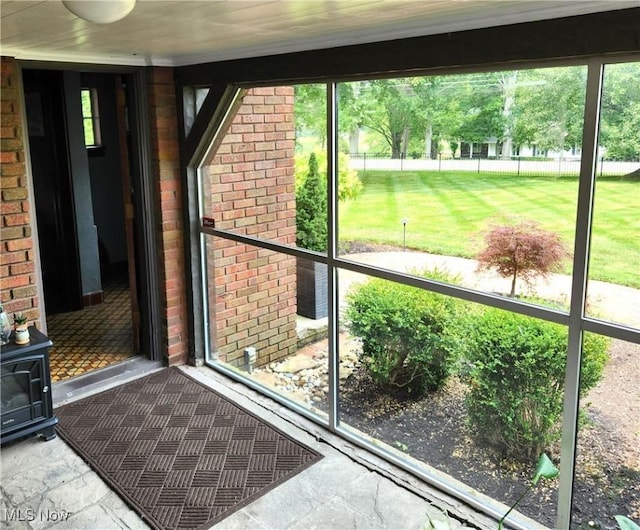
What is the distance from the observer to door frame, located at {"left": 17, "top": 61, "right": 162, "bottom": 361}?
12.6ft

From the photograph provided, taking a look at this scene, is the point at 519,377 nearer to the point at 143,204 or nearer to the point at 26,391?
the point at 26,391

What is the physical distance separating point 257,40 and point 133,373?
2.45m

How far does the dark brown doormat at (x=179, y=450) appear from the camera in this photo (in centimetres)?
280

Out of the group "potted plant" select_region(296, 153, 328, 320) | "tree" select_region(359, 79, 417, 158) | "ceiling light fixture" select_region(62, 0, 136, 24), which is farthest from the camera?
"potted plant" select_region(296, 153, 328, 320)

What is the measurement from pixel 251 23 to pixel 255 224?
1624 mm

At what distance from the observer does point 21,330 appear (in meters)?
3.15

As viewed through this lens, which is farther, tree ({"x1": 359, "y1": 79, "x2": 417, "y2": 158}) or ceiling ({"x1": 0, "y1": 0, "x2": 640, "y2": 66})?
tree ({"x1": 359, "y1": 79, "x2": 417, "y2": 158})

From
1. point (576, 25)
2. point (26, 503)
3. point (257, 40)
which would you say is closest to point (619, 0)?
point (576, 25)

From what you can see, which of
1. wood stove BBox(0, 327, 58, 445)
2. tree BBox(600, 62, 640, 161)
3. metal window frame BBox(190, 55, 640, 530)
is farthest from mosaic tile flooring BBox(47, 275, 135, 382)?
tree BBox(600, 62, 640, 161)

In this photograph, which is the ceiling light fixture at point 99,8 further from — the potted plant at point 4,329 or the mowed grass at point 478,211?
the potted plant at point 4,329

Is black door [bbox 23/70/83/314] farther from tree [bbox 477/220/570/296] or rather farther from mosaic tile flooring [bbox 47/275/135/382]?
tree [bbox 477/220/570/296]

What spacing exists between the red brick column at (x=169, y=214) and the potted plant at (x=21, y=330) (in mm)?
1099

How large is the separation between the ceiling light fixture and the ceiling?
495 millimetres

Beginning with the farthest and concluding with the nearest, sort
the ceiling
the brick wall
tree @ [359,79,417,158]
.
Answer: the brick wall, tree @ [359,79,417,158], the ceiling
